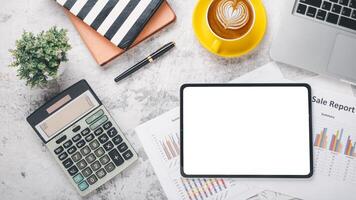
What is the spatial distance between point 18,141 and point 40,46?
0.21 metres

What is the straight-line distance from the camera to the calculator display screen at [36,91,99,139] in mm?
838

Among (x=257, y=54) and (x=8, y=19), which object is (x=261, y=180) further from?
(x=8, y=19)

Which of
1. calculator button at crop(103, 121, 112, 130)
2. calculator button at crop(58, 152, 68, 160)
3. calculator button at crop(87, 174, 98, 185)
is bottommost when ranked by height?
calculator button at crop(87, 174, 98, 185)

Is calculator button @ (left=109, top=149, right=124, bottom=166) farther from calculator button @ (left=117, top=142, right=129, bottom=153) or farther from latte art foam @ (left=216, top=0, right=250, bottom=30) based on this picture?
latte art foam @ (left=216, top=0, right=250, bottom=30)

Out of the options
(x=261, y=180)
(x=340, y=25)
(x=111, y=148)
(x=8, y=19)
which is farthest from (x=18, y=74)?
(x=340, y=25)

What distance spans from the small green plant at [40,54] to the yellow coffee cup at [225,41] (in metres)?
0.24

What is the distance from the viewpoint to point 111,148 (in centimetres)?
84

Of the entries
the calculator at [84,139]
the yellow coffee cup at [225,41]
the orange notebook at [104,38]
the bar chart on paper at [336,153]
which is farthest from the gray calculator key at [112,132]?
the bar chart on paper at [336,153]

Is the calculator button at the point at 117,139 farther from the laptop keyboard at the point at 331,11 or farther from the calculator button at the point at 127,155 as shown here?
the laptop keyboard at the point at 331,11

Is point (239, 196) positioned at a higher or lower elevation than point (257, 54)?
lower

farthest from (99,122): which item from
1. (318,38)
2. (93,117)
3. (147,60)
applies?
(318,38)

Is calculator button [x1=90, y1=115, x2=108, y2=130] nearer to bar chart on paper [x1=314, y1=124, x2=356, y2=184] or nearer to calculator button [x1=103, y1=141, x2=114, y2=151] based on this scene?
calculator button [x1=103, y1=141, x2=114, y2=151]

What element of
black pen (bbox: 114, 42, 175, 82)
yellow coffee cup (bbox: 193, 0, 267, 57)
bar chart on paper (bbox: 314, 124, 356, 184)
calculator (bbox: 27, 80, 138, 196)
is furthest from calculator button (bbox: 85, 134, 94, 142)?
bar chart on paper (bbox: 314, 124, 356, 184)

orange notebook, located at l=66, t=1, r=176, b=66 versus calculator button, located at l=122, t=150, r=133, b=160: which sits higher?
orange notebook, located at l=66, t=1, r=176, b=66
